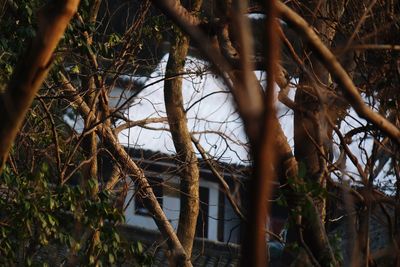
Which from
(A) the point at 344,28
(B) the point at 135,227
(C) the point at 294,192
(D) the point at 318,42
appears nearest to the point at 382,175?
(A) the point at 344,28

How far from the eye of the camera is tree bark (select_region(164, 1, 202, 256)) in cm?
929

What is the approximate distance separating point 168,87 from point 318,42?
6585 mm

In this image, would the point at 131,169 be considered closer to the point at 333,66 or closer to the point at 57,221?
the point at 57,221

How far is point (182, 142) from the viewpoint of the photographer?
371 inches

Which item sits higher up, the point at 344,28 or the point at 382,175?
the point at 344,28

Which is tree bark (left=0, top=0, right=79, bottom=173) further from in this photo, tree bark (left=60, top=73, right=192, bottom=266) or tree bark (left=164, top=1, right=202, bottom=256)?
tree bark (left=164, top=1, right=202, bottom=256)

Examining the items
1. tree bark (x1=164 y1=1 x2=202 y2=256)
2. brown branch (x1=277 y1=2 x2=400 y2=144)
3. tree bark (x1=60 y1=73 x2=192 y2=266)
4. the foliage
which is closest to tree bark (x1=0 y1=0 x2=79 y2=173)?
brown branch (x1=277 y1=2 x2=400 y2=144)

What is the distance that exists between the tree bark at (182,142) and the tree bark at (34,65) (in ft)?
16.4

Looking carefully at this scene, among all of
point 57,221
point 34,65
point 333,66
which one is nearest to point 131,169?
point 57,221

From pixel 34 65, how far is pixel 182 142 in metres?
5.66

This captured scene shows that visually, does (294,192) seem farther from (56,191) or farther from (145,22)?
(145,22)

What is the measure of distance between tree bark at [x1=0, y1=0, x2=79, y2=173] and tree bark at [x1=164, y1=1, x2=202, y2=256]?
5.00m

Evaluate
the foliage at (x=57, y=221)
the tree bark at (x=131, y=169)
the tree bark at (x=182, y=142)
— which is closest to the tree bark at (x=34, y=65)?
the foliage at (x=57, y=221)

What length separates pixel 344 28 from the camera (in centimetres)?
564
